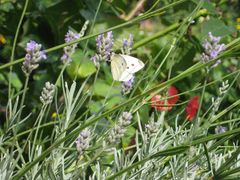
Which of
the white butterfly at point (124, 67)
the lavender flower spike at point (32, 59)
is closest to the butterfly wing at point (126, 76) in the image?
the white butterfly at point (124, 67)

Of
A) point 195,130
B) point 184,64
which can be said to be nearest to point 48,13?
point 184,64

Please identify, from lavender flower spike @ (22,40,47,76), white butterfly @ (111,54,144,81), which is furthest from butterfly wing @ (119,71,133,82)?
lavender flower spike @ (22,40,47,76)

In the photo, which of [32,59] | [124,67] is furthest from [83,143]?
[124,67]

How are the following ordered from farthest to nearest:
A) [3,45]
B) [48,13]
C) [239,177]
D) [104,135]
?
[3,45] < [48,13] < [104,135] < [239,177]

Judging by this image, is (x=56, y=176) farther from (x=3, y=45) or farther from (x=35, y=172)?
(x=3, y=45)

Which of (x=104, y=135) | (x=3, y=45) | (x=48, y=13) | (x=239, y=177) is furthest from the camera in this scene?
(x=3, y=45)

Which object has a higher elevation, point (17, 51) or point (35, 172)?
point (17, 51)

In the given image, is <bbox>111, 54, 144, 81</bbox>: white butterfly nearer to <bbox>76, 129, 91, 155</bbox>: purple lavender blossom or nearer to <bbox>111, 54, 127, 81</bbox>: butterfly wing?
<bbox>111, 54, 127, 81</bbox>: butterfly wing

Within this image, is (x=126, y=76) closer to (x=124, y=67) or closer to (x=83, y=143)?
(x=124, y=67)
